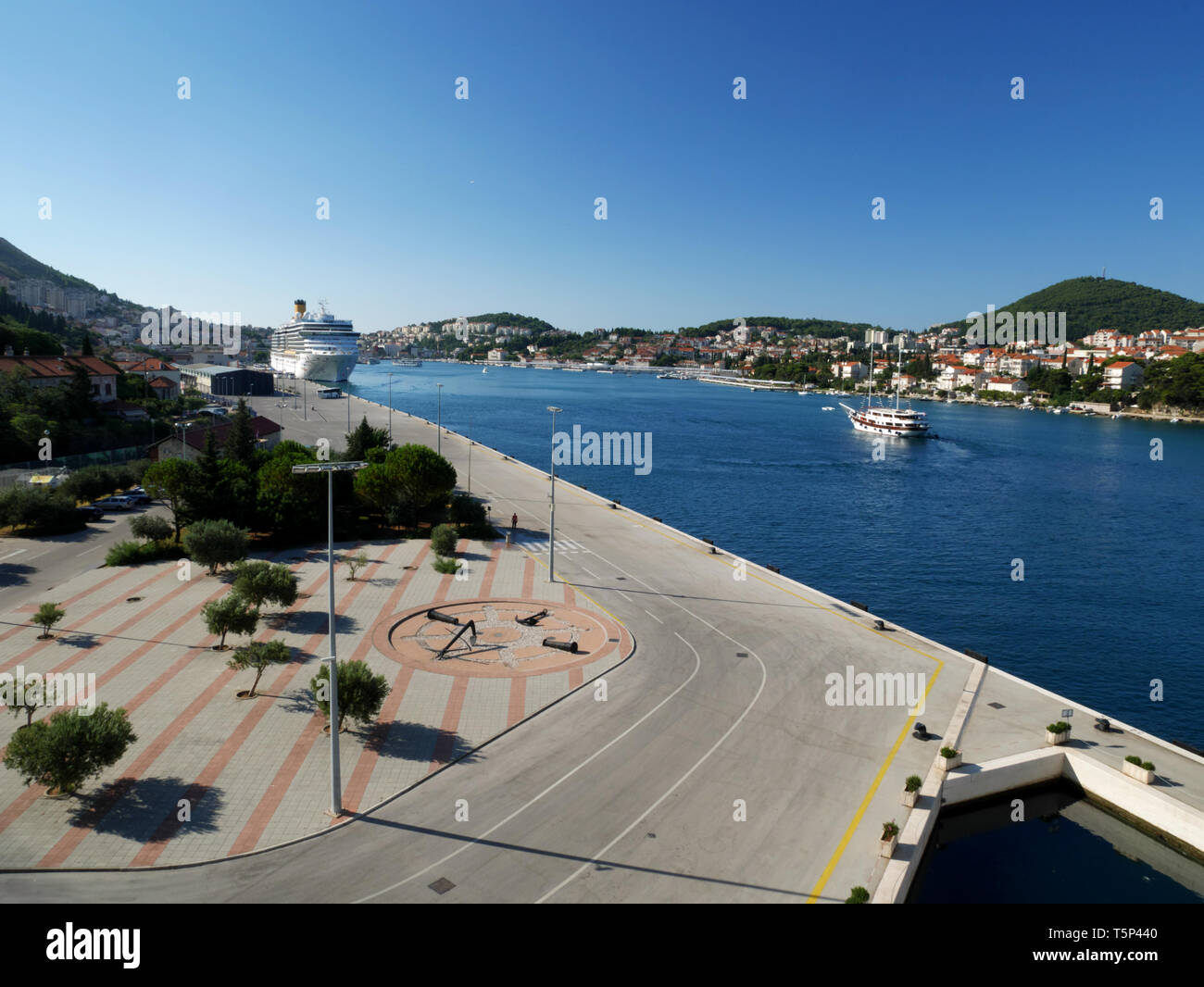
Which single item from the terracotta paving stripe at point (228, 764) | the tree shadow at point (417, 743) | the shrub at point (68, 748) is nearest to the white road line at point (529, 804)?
the tree shadow at point (417, 743)

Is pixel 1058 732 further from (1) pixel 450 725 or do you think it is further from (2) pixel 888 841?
(1) pixel 450 725

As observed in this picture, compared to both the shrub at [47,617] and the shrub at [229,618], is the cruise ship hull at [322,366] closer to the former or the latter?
the shrub at [47,617]

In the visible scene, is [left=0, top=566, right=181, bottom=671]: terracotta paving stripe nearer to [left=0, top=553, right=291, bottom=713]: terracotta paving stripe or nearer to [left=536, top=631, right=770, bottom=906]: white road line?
[left=0, top=553, right=291, bottom=713]: terracotta paving stripe

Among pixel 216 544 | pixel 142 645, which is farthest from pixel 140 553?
pixel 142 645
